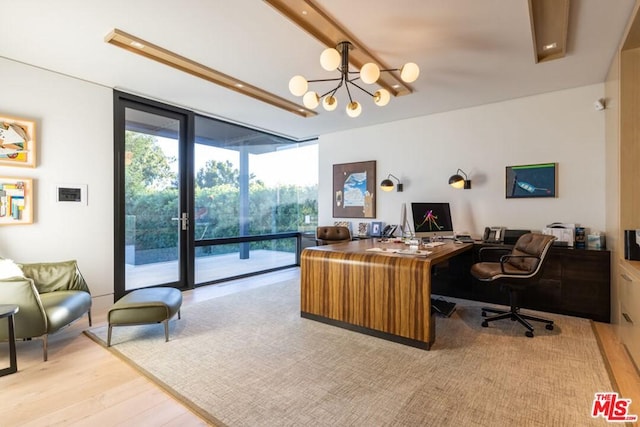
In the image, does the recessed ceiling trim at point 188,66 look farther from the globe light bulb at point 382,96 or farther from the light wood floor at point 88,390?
the light wood floor at point 88,390

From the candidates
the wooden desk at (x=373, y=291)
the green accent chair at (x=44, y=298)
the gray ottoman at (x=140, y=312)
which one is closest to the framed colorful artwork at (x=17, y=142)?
the green accent chair at (x=44, y=298)

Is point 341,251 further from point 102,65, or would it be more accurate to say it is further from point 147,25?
point 102,65

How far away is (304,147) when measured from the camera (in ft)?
21.7

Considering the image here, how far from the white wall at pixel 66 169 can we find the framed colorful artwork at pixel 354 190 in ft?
11.9

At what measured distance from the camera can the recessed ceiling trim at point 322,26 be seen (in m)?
2.24

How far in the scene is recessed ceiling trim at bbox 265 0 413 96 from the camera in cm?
224

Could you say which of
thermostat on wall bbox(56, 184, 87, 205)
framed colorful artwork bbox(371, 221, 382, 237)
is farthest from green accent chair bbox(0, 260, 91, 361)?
framed colorful artwork bbox(371, 221, 382, 237)

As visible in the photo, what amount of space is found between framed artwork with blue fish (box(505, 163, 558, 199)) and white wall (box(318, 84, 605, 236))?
70 millimetres

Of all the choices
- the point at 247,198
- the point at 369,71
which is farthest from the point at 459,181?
the point at 247,198

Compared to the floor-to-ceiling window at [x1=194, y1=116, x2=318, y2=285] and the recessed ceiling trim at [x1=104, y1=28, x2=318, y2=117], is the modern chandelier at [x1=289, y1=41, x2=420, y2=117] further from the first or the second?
the floor-to-ceiling window at [x1=194, y1=116, x2=318, y2=285]

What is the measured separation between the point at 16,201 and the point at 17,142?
23.5 inches

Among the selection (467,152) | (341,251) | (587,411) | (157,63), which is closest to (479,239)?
(467,152)

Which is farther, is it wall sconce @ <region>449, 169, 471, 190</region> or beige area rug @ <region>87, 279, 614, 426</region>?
wall sconce @ <region>449, 169, 471, 190</region>

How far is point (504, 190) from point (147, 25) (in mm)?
4449
